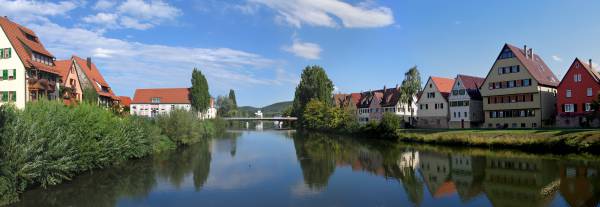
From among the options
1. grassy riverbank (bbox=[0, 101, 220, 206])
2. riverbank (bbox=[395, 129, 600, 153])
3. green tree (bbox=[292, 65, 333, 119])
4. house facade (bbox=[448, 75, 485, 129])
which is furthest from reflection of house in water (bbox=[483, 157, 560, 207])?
green tree (bbox=[292, 65, 333, 119])

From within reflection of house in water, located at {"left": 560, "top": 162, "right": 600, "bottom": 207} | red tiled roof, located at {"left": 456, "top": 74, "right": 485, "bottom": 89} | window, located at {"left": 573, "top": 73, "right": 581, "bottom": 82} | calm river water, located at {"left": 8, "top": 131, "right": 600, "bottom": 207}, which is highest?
red tiled roof, located at {"left": 456, "top": 74, "right": 485, "bottom": 89}

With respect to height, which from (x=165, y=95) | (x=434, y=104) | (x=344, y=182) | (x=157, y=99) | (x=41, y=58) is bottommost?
(x=344, y=182)

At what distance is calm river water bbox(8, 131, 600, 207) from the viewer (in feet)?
78.8

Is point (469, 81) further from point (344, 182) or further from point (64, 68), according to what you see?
point (64, 68)

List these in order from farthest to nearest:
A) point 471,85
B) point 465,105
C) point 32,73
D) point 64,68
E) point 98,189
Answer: point 471,85 → point 465,105 → point 64,68 → point 32,73 → point 98,189

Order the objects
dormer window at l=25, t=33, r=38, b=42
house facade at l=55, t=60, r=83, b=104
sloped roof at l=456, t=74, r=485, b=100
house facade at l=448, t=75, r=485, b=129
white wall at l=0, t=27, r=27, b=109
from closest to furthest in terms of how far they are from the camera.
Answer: white wall at l=0, t=27, r=27, b=109
dormer window at l=25, t=33, r=38, b=42
house facade at l=55, t=60, r=83, b=104
house facade at l=448, t=75, r=485, b=129
sloped roof at l=456, t=74, r=485, b=100

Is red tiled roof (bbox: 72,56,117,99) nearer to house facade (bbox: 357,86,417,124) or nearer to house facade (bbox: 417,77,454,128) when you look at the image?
house facade (bbox: 357,86,417,124)

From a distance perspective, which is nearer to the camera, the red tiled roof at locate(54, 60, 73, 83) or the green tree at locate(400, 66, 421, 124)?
the red tiled roof at locate(54, 60, 73, 83)

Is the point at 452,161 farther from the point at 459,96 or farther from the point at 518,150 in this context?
the point at 459,96

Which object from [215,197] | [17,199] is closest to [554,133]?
[215,197]

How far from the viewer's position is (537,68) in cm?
6238

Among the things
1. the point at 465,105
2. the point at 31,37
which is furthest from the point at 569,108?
the point at 31,37

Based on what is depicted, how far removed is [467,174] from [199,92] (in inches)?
3289

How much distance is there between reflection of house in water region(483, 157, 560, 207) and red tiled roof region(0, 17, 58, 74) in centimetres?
4388
